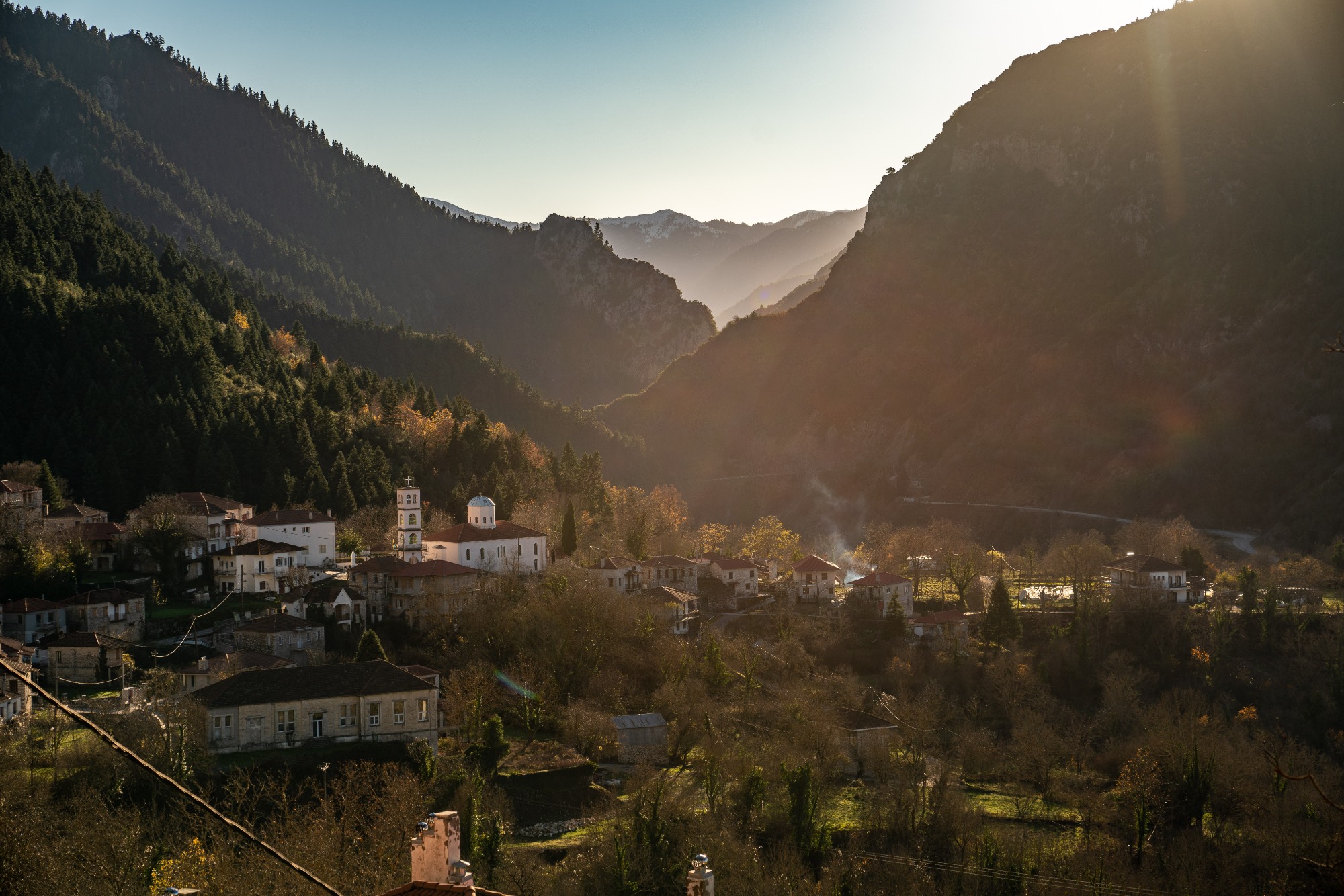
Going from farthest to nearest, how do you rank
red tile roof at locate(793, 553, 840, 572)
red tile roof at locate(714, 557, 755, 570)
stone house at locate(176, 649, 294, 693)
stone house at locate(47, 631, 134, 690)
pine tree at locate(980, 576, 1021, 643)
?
red tile roof at locate(714, 557, 755, 570)
red tile roof at locate(793, 553, 840, 572)
pine tree at locate(980, 576, 1021, 643)
stone house at locate(47, 631, 134, 690)
stone house at locate(176, 649, 294, 693)

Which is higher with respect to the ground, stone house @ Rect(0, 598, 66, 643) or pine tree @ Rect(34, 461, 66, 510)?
pine tree @ Rect(34, 461, 66, 510)

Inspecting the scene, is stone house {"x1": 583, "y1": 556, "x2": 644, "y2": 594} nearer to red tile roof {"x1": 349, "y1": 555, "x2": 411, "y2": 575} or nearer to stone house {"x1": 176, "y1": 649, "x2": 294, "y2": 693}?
red tile roof {"x1": 349, "y1": 555, "x2": 411, "y2": 575}

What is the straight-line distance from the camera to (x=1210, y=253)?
119438mm

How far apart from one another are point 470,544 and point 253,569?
1005cm

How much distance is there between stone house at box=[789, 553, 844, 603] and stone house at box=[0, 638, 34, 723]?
37.2 meters

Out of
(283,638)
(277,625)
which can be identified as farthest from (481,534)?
(283,638)

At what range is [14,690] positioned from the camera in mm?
35062

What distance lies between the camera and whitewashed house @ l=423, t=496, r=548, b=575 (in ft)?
174

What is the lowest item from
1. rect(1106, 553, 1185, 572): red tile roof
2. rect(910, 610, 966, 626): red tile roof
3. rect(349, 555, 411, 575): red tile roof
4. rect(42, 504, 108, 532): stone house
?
rect(910, 610, 966, 626): red tile roof

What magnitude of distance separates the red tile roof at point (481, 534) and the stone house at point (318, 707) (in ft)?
54.5

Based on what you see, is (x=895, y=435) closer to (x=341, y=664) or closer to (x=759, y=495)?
(x=759, y=495)

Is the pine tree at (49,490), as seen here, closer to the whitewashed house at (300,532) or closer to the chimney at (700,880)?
the whitewashed house at (300,532)

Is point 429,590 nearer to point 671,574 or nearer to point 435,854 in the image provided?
point 671,574

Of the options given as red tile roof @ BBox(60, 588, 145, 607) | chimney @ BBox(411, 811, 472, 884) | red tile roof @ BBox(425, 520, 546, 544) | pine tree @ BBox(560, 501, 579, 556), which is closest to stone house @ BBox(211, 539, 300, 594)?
red tile roof @ BBox(60, 588, 145, 607)
